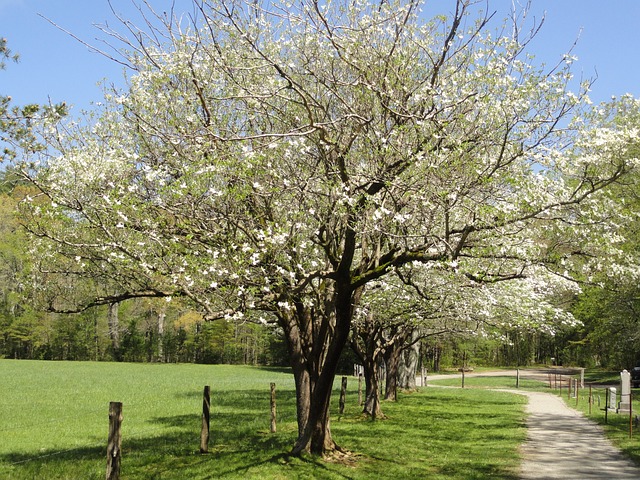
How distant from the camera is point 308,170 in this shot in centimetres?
1093

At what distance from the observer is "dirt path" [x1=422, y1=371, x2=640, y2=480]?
11070mm

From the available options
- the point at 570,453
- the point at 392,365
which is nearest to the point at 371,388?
the point at 392,365

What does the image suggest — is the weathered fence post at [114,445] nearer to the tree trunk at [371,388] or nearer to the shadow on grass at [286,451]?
the shadow on grass at [286,451]

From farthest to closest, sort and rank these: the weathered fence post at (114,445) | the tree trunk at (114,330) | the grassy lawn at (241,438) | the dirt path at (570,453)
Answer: the tree trunk at (114,330) → the grassy lawn at (241,438) → the dirt path at (570,453) → the weathered fence post at (114,445)

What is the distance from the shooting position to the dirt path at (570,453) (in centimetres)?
1107

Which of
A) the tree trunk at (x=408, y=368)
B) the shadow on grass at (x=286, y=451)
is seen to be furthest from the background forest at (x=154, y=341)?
the shadow on grass at (x=286, y=451)

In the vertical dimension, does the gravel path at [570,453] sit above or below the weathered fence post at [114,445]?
below

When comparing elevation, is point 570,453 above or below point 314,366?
below

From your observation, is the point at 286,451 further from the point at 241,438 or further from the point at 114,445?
the point at 114,445

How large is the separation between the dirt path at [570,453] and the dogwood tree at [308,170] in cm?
378

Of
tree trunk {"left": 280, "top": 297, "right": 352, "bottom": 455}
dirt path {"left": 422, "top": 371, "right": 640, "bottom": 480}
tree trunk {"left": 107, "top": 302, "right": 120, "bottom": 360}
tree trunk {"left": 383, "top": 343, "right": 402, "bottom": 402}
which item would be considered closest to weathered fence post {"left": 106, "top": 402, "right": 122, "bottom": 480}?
tree trunk {"left": 280, "top": 297, "right": 352, "bottom": 455}

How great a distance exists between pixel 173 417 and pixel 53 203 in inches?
493

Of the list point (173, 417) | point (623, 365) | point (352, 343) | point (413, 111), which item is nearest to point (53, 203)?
point (413, 111)

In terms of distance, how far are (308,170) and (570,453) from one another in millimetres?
8081
